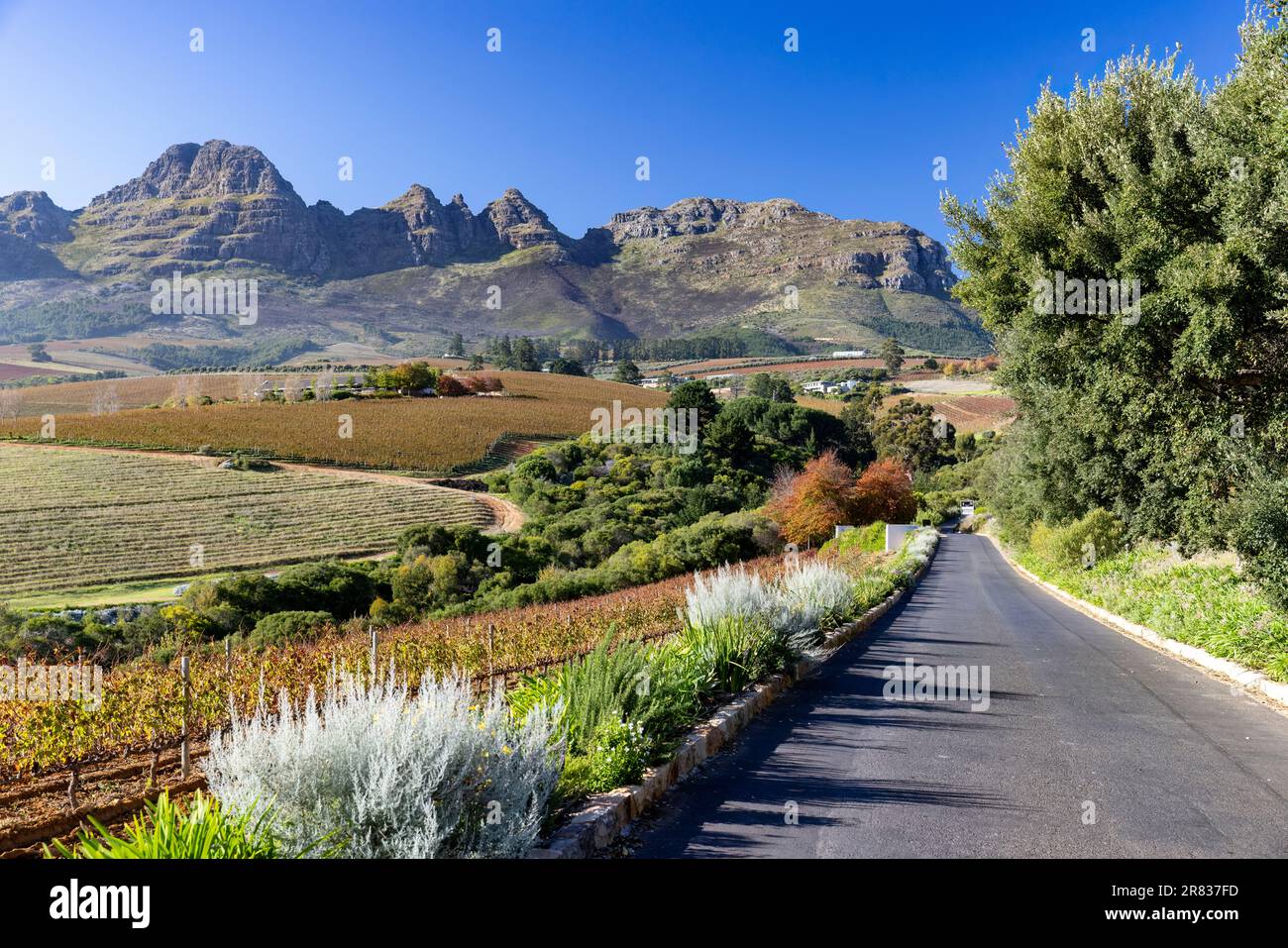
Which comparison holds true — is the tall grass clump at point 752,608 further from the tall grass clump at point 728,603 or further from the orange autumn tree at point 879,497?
the orange autumn tree at point 879,497

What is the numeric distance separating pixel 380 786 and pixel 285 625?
24.3 m

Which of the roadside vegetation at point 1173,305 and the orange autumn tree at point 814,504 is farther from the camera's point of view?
the orange autumn tree at point 814,504

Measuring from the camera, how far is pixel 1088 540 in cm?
2381

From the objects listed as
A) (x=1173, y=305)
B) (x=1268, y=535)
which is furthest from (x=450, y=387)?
(x=1268, y=535)

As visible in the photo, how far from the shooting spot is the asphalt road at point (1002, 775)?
4.94 meters

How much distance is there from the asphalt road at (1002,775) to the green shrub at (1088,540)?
41.9 ft

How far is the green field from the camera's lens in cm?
4128

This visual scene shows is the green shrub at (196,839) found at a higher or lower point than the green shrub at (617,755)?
higher

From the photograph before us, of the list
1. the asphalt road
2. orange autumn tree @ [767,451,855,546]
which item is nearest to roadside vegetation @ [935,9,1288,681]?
the asphalt road

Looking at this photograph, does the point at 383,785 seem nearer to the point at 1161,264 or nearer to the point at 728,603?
the point at 728,603

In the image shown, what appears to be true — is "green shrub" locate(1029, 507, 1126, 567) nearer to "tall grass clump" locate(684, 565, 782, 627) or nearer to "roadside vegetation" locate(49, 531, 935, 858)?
"tall grass clump" locate(684, 565, 782, 627)

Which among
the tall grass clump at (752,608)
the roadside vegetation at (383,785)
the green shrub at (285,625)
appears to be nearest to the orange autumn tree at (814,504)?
the green shrub at (285,625)

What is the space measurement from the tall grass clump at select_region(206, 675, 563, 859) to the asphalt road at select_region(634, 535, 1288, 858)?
3.84 ft
